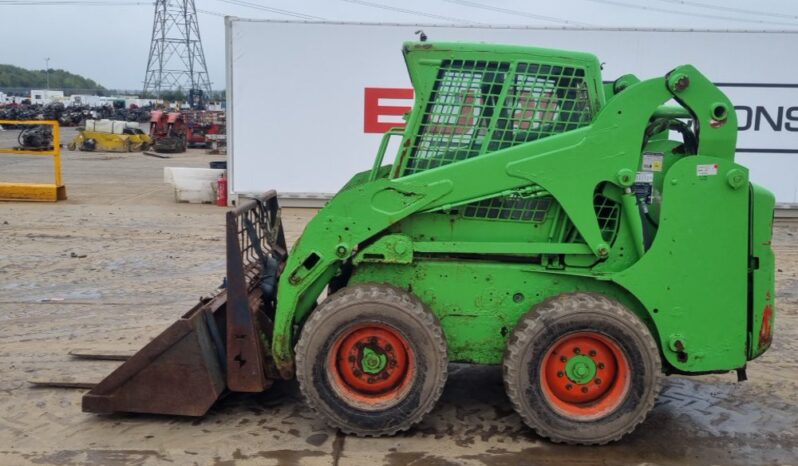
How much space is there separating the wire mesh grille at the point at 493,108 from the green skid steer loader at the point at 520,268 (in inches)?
0.4

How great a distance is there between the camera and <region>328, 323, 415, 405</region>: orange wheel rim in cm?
420

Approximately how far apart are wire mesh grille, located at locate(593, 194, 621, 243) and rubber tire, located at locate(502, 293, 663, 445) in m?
0.39

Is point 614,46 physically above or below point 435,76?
above

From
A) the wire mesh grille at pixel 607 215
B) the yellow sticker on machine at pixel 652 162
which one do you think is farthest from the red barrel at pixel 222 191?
the yellow sticker on machine at pixel 652 162

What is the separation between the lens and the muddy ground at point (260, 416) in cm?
407

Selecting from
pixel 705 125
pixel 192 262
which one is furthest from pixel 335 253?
pixel 192 262

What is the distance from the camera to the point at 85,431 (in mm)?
4309

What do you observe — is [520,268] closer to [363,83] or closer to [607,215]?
[607,215]

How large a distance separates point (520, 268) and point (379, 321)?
2.76 feet

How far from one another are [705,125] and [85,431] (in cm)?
385

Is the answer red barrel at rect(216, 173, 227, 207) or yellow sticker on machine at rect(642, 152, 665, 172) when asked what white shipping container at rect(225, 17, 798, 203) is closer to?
red barrel at rect(216, 173, 227, 207)

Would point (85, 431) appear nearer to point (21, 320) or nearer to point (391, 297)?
point (391, 297)

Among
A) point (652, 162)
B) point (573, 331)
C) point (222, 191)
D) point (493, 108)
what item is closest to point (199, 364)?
point (573, 331)

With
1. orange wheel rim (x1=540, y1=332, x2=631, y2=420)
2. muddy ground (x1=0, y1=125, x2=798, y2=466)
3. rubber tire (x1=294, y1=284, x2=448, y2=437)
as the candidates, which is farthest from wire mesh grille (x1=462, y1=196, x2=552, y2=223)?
muddy ground (x1=0, y1=125, x2=798, y2=466)
